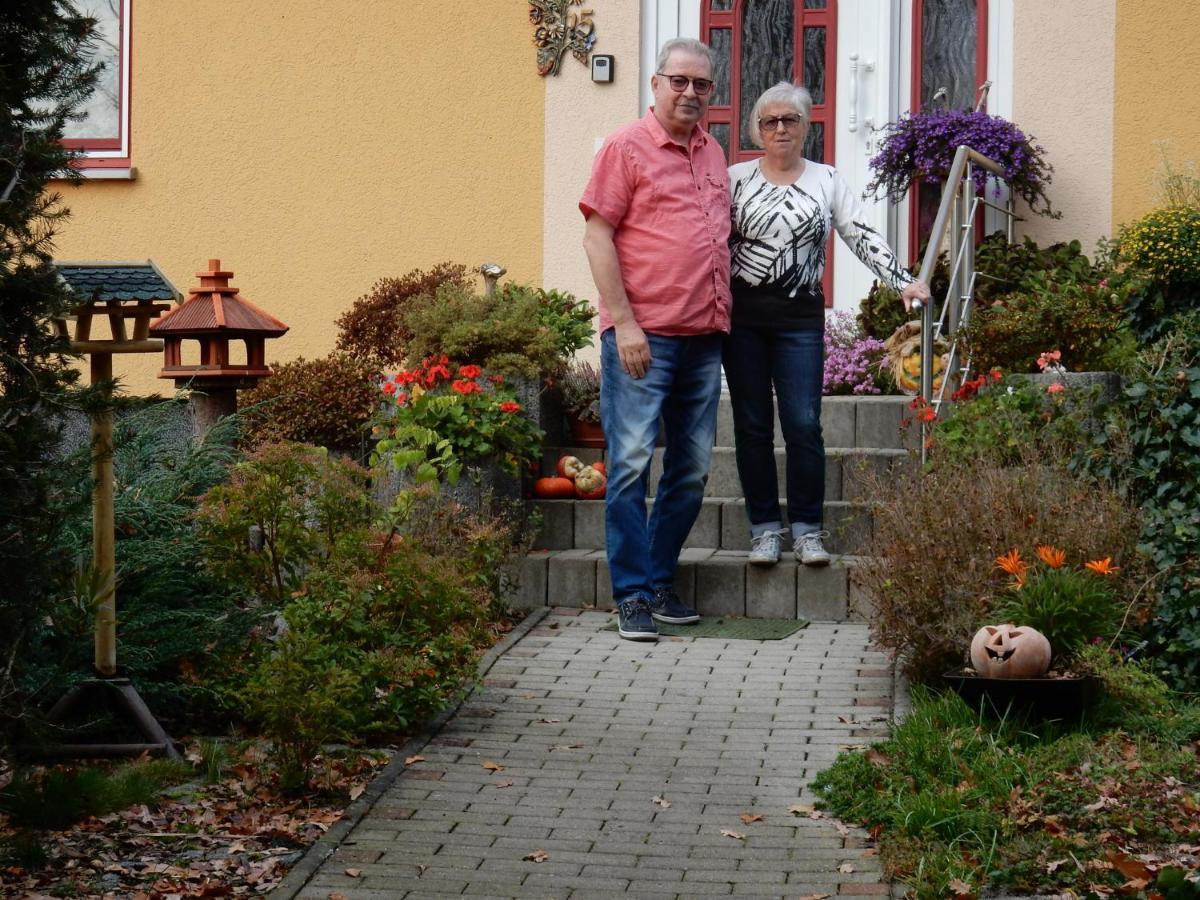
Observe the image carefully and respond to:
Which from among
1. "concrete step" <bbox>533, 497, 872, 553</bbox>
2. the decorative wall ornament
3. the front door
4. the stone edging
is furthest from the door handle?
the stone edging

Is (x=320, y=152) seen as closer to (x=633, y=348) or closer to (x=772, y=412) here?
(x=772, y=412)

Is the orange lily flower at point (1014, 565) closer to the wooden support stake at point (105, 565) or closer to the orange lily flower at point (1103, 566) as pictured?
the orange lily flower at point (1103, 566)

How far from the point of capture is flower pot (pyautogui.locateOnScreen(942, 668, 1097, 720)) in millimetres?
4887

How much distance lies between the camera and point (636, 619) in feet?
20.8

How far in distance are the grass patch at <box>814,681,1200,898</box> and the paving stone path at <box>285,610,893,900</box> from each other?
0.43ft

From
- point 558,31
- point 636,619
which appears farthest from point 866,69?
point 636,619

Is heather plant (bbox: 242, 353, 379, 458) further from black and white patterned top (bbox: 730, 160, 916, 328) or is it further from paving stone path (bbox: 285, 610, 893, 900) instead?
black and white patterned top (bbox: 730, 160, 916, 328)

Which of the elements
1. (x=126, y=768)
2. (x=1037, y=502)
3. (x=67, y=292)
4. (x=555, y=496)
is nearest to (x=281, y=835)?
(x=126, y=768)

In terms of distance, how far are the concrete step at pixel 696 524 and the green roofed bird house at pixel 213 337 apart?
1393mm

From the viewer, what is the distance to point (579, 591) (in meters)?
7.04

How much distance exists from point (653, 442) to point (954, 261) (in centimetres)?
238

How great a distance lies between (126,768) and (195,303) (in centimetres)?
301

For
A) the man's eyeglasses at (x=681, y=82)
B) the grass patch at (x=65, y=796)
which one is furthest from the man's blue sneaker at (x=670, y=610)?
the grass patch at (x=65, y=796)

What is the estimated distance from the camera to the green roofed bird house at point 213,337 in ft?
23.6
